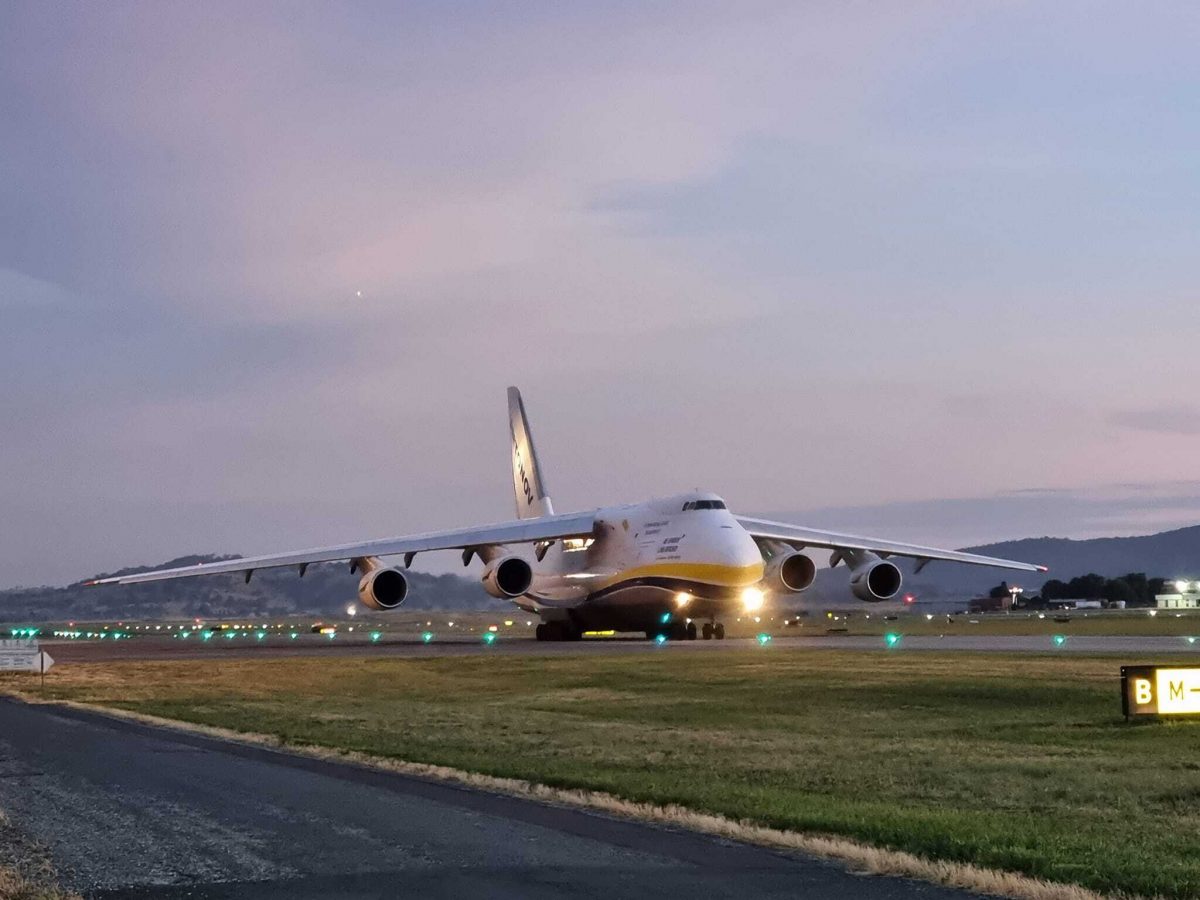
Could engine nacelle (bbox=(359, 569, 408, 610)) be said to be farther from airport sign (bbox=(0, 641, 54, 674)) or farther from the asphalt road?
the asphalt road

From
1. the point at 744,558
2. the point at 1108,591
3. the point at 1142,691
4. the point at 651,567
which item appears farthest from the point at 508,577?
the point at 1108,591

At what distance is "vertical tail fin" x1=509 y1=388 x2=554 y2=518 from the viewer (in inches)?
2832

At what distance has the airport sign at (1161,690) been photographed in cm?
2330

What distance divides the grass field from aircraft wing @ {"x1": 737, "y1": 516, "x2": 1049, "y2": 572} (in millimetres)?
15330

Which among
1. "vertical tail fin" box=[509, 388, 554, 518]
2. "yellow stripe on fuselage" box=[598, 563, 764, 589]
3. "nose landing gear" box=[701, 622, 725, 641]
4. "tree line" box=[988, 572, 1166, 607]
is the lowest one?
"nose landing gear" box=[701, 622, 725, 641]

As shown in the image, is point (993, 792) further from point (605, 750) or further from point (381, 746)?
point (381, 746)

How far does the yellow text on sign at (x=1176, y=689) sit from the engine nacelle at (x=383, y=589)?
36.6m

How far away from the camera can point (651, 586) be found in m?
54.8

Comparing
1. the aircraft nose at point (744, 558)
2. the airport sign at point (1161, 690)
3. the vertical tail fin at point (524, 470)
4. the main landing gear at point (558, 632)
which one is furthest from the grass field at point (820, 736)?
the vertical tail fin at point (524, 470)

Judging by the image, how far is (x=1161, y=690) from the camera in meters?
23.3

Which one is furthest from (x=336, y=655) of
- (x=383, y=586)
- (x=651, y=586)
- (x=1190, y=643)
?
(x=1190, y=643)

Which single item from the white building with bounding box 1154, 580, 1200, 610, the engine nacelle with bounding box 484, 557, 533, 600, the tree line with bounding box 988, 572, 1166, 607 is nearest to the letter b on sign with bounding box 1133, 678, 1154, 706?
the engine nacelle with bounding box 484, 557, 533, 600

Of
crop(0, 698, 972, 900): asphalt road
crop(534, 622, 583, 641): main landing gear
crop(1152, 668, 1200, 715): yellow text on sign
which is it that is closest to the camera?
crop(0, 698, 972, 900): asphalt road

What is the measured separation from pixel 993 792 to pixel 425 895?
8505 millimetres
